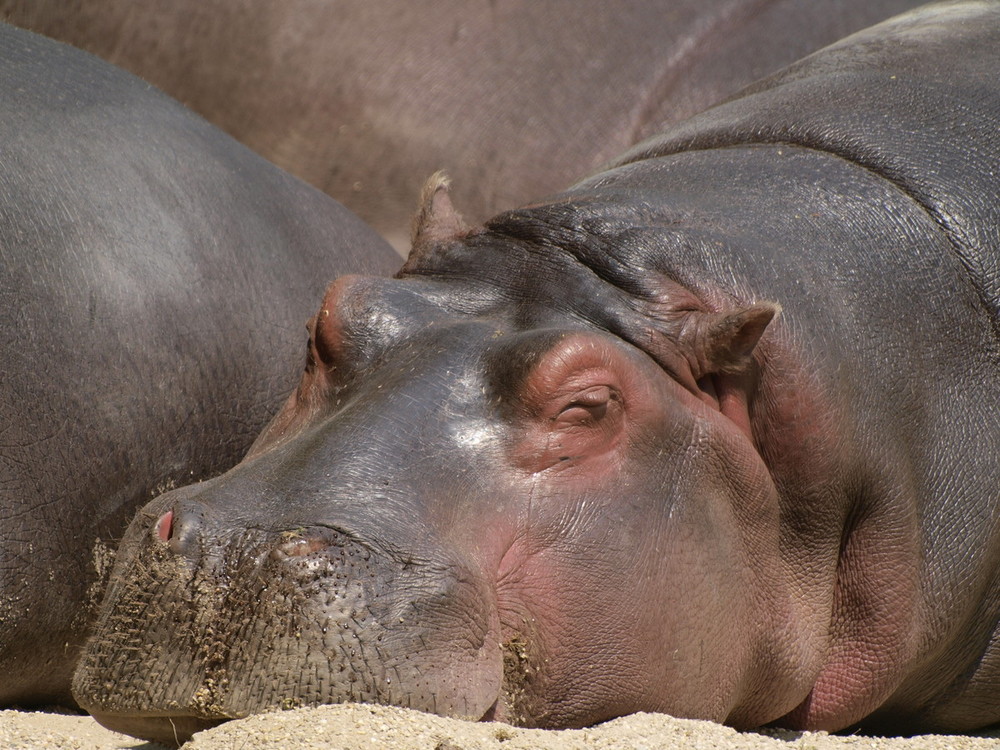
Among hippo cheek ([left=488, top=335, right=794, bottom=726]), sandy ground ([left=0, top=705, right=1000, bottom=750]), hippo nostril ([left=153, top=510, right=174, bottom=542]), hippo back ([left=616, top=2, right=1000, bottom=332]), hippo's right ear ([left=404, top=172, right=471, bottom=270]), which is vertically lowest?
sandy ground ([left=0, top=705, right=1000, bottom=750])

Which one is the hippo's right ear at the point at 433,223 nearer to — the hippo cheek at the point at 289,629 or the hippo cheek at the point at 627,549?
the hippo cheek at the point at 627,549

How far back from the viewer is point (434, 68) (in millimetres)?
5578

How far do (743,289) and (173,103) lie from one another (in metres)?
2.13

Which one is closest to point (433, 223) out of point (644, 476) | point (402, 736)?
point (644, 476)

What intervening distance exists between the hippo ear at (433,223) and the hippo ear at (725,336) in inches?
26.8

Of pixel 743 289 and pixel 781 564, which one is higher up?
pixel 743 289

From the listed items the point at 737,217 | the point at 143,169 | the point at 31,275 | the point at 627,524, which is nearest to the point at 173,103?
the point at 143,169

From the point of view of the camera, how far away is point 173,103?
4.30 metres

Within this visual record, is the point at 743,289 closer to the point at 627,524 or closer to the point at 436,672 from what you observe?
the point at 627,524

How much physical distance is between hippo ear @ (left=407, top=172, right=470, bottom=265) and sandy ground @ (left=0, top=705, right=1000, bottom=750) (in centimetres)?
123

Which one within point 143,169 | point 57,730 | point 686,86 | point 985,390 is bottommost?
point 57,730

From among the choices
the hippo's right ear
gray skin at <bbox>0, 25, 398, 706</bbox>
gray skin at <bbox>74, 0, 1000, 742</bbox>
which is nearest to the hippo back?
gray skin at <bbox>74, 0, 1000, 742</bbox>

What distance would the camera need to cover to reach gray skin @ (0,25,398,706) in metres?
3.13

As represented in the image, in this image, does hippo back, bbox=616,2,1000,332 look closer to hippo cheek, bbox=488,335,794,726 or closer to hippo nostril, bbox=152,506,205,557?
hippo cheek, bbox=488,335,794,726
